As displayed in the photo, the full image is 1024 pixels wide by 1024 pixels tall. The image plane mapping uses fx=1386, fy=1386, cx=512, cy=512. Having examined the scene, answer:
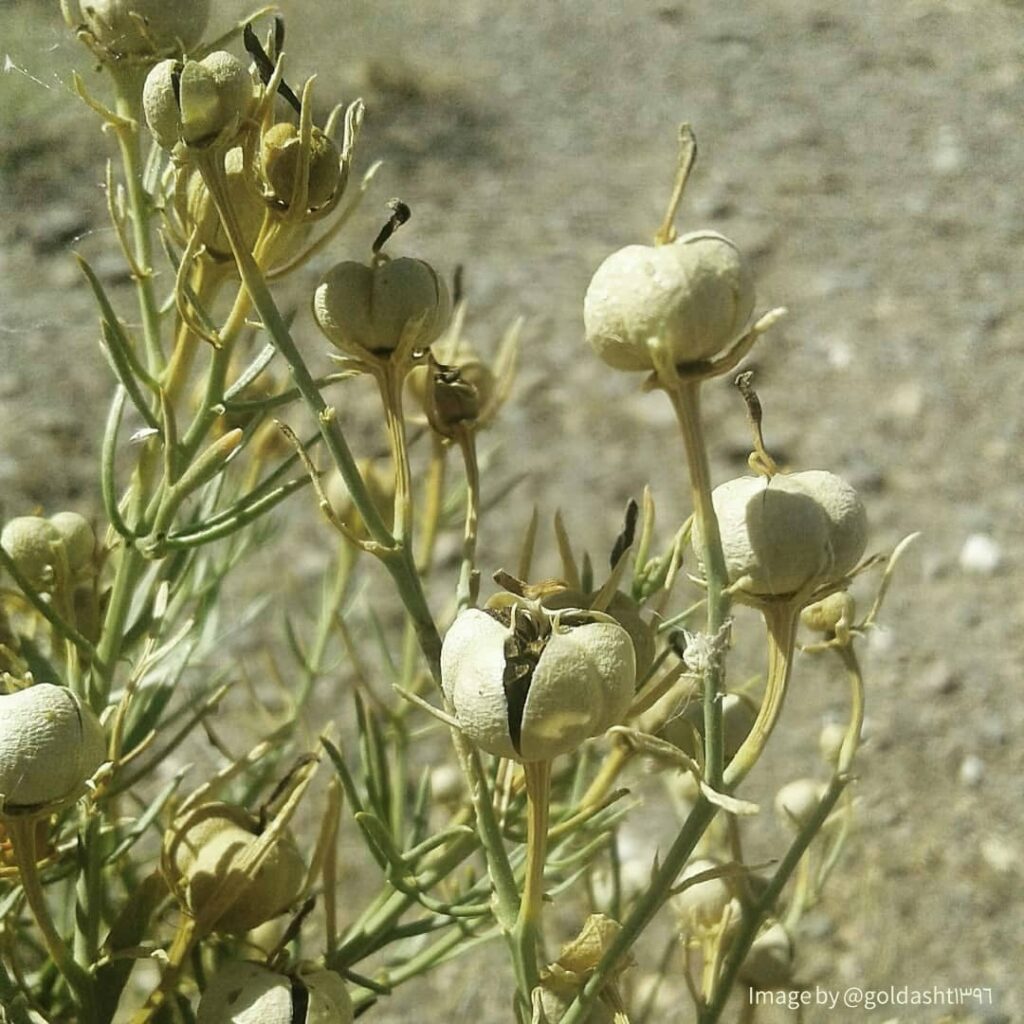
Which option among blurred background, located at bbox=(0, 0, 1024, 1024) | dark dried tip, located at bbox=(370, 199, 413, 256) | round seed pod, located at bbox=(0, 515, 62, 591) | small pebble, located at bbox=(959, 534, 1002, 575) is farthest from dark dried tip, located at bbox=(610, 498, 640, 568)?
small pebble, located at bbox=(959, 534, 1002, 575)

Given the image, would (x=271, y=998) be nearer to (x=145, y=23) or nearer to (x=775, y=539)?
(x=775, y=539)

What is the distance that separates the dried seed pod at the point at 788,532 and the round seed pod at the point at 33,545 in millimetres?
283

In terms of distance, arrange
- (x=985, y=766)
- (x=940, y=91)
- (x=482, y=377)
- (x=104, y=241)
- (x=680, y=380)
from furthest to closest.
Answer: (x=940, y=91) < (x=104, y=241) < (x=985, y=766) < (x=482, y=377) < (x=680, y=380)

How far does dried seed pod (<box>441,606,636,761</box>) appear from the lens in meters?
0.35

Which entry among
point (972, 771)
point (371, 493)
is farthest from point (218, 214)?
point (972, 771)

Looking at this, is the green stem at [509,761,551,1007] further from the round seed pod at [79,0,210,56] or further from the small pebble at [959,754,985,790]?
the small pebble at [959,754,985,790]

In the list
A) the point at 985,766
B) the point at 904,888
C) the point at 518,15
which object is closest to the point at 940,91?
the point at 518,15

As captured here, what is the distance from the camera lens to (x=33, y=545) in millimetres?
547

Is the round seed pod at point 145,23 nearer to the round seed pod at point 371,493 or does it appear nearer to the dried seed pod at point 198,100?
the dried seed pod at point 198,100

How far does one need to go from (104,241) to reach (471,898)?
60.5 inches

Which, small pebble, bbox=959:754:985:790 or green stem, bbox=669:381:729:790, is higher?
green stem, bbox=669:381:729:790

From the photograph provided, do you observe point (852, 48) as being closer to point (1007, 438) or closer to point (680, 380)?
point (1007, 438)

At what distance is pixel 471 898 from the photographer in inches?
23.4

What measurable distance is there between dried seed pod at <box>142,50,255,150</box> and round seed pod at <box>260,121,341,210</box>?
15 mm
